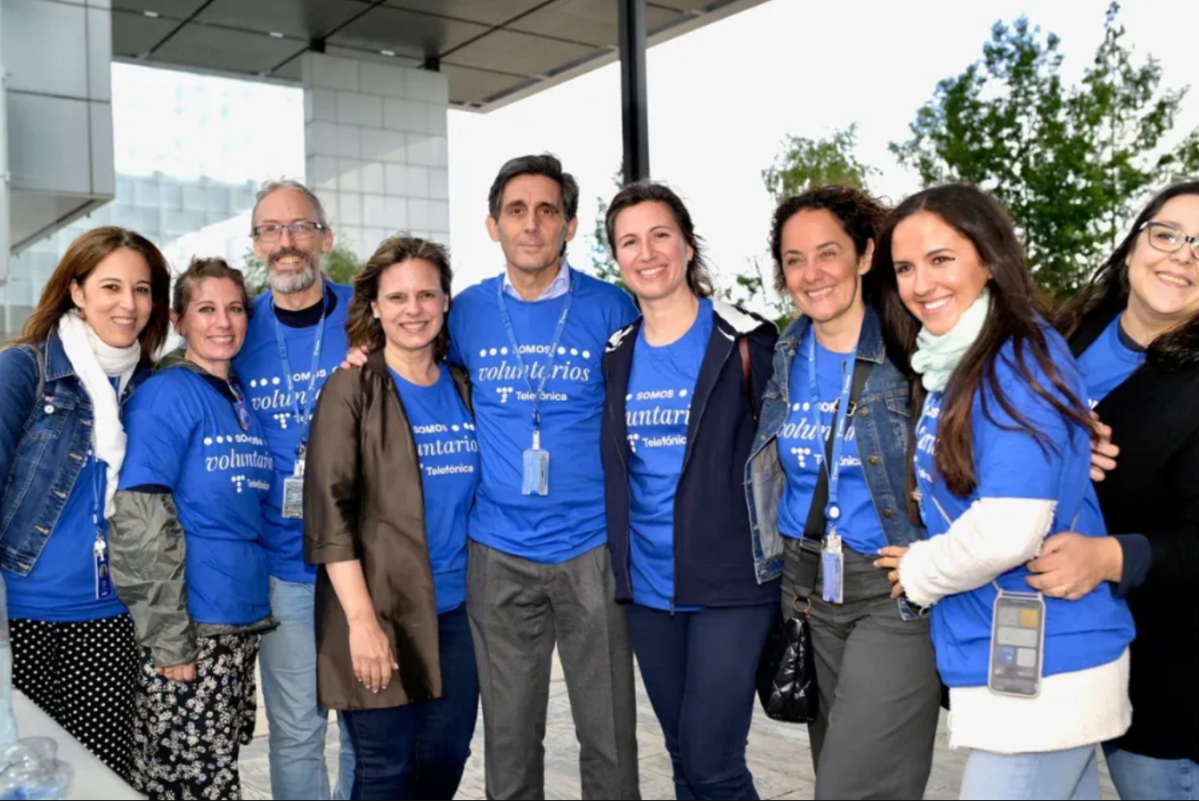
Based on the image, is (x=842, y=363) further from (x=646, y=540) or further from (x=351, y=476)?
(x=351, y=476)

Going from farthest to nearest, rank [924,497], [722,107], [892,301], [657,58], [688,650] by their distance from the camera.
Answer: [657,58], [722,107], [688,650], [892,301], [924,497]

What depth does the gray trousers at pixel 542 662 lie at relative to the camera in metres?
2.86

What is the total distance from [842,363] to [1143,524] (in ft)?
2.29

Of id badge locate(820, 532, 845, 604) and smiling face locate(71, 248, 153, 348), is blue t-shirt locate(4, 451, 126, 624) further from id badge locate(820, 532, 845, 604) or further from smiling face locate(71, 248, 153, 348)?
id badge locate(820, 532, 845, 604)

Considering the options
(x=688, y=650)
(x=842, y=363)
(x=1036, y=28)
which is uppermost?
(x=1036, y=28)

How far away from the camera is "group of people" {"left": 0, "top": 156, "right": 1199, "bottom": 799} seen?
7.02ft

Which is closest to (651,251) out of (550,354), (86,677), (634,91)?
(550,354)

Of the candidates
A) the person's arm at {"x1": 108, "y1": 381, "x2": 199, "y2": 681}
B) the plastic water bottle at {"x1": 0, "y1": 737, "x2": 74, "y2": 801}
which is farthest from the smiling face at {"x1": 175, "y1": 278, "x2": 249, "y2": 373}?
the plastic water bottle at {"x1": 0, "y1": 737, "x2": 74, "y2": 801}

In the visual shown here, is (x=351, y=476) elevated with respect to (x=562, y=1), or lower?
lower

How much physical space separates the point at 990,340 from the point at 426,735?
5.74 ft

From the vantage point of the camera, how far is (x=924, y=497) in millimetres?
2006

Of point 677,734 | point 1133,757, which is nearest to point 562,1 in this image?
point 677,734

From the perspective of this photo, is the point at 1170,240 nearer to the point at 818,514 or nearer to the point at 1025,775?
the point at 818,514

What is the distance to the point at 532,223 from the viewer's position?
3.02 m
